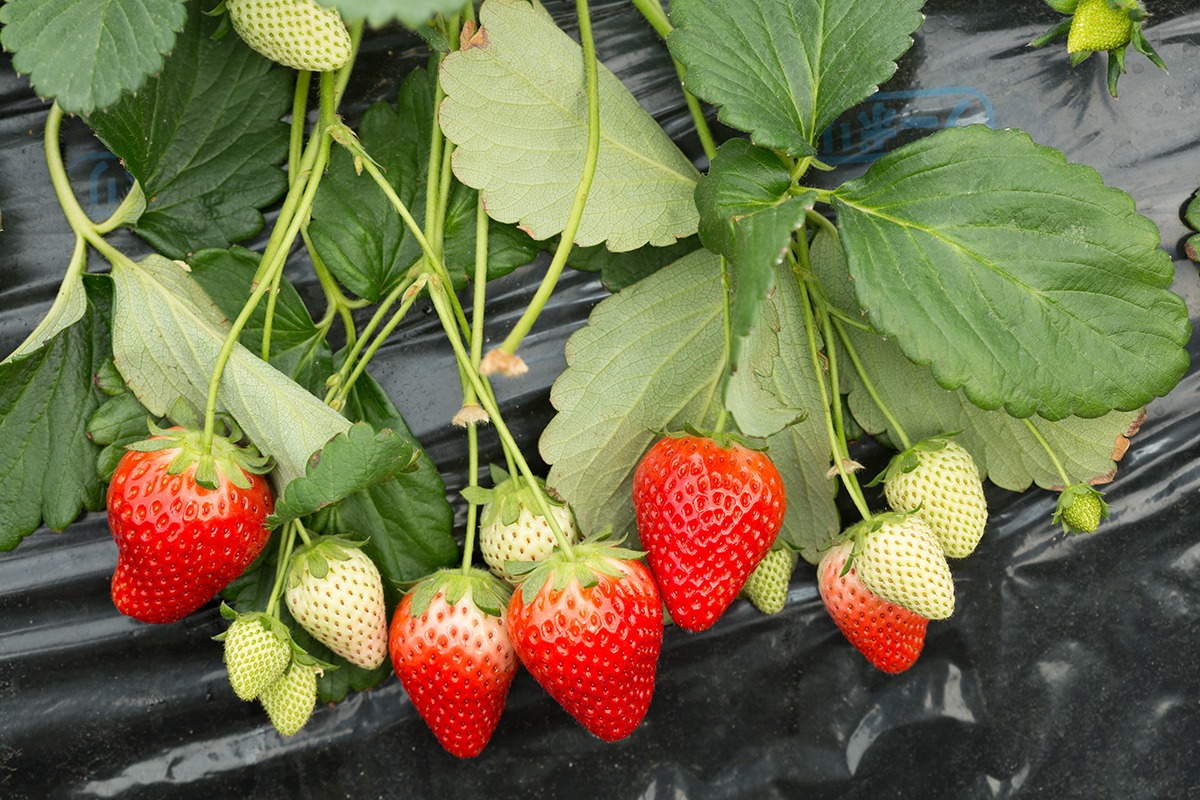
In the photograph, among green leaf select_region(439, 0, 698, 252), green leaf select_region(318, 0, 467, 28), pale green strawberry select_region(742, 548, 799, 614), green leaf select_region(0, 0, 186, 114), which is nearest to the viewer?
green leaf select_region(318, 0, 467, 28)

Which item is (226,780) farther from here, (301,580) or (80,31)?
(80,31)

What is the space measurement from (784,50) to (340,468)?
49 centimetres

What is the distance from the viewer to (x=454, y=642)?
0.82 m

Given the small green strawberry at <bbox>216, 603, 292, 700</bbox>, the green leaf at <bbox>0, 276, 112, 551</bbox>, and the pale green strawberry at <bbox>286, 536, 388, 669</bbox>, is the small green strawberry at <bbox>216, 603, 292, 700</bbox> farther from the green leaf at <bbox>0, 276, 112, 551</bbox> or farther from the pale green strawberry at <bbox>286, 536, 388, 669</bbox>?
the green leaf at <bbox>0, 276, 112, 551</bbox>

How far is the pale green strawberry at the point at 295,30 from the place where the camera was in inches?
29.6

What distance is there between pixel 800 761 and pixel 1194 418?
0.55 m

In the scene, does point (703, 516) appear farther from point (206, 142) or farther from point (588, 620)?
point (206, 142)

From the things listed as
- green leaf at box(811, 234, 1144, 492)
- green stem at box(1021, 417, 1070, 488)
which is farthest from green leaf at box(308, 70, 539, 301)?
green stem at box(1021, 417, 1070, 488)

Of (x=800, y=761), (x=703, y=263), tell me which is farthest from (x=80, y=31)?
(x=800, y=761)

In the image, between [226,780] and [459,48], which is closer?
[459,48]

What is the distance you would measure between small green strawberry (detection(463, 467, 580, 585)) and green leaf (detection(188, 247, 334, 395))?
0.70 ft

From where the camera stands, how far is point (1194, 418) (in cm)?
101

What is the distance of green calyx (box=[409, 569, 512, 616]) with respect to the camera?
2.68 ft

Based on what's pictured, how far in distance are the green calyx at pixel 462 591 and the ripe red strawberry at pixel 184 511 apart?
14 centimetres
